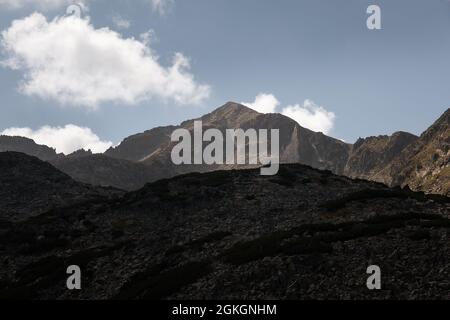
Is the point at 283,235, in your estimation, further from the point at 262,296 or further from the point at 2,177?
the point at 2,177

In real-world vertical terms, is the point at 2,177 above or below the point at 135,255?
above

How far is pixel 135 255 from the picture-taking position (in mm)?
41250

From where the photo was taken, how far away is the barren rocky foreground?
27.3 m

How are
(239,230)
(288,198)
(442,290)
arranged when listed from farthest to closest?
(288,198) < (239,230) < (442,290)

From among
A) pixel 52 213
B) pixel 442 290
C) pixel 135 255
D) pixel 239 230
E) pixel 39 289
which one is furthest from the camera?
pixel 52 213

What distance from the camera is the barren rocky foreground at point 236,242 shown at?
1076 inches

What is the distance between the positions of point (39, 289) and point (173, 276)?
1099 cm

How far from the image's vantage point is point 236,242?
1545 inches

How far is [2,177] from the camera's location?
86.9 metres

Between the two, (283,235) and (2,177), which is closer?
(283,235)

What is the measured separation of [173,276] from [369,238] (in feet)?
44.2

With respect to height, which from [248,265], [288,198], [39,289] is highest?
[288,198]
